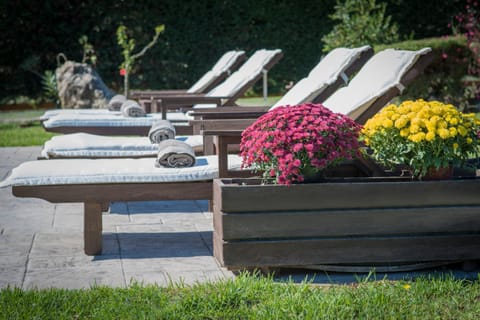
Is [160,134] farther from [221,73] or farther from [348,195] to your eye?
[221,73]

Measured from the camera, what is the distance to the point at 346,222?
4.09 m

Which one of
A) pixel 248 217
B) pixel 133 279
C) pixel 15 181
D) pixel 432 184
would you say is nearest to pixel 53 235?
pixel 15 181

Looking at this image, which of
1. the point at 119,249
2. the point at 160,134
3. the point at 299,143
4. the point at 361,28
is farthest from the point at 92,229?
the point at 361,28

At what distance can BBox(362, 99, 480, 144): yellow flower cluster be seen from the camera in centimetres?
407

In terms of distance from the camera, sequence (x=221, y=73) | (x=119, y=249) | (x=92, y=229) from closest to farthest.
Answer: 1. (x=92, y=229)
2. (x=119, y=249)
3. (x=221, y=73)

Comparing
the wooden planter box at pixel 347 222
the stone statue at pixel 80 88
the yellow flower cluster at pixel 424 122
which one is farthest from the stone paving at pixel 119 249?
the stone statue at pixel 80 88

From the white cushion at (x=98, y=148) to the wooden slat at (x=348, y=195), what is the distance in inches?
72.7

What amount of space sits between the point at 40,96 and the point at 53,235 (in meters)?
10.2

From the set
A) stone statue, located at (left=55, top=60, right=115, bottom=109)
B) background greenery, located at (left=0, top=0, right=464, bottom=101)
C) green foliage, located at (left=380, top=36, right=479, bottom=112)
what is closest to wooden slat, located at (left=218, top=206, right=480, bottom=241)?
green foliage, located at (left=380, top=36, right=479, bottom=112)

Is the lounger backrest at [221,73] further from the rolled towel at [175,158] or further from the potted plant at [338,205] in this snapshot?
the potted plant at [338,205]

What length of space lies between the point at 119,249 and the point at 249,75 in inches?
162

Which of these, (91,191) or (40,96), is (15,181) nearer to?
(91,191)

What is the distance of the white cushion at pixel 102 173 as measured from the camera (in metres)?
4.54

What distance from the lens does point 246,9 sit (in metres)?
15.4
